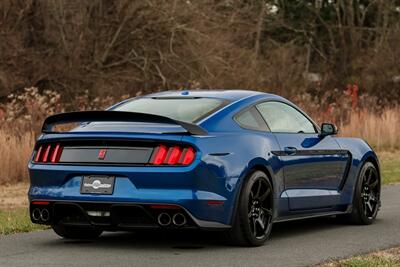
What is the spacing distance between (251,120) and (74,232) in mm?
1959

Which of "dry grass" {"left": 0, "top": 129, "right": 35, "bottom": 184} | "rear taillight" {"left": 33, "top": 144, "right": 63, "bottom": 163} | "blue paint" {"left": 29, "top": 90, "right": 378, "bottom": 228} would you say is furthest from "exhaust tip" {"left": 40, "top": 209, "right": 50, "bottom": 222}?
"dry grass" {"left": 0, "top": 129, "right": 35, "bottom": 184}

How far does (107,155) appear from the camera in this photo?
8.27m

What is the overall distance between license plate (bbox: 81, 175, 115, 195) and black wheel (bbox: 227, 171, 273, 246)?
43.5 inches

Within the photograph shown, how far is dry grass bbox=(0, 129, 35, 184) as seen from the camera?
16.7m

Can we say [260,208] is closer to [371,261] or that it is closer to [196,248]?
[196,248]

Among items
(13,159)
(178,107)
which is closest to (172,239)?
(178,107)

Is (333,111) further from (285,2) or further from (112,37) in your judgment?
(285,2)

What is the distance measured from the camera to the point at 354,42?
4844 cm

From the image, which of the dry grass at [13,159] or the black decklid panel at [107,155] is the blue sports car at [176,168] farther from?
the dry grass at [13,159]

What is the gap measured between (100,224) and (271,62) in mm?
31111

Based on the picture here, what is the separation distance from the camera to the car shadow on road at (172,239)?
8766 mm

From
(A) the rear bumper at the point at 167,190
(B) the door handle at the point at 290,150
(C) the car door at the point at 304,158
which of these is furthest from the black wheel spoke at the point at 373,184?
(A) the rear bumper at the point at 167,190

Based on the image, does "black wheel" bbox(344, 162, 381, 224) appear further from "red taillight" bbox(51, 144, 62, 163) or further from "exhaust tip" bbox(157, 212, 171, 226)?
"red taillight" bbox(51, 144, 62, 163)

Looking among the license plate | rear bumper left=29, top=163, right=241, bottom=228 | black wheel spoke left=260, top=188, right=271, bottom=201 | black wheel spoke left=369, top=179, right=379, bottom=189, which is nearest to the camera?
rear bumper left=29, top=163, right=241, bottom=228
